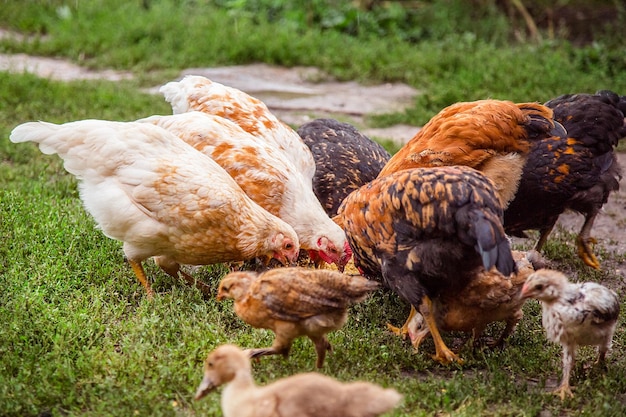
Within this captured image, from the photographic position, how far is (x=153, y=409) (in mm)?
4438

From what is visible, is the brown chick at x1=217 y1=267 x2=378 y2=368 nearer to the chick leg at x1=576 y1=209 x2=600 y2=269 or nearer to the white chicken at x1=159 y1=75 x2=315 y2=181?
the white chicken at x1=159 y1=75 x2=315 y2=181

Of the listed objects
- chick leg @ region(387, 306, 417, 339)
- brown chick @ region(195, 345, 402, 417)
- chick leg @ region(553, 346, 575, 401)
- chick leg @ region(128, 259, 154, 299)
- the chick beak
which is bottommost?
chick leg @ region(387, 306, 417, 339)

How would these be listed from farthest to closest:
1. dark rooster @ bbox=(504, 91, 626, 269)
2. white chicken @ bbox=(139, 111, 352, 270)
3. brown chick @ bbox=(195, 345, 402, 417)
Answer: dark rooster @ bbox=(504, 91, 626, 269)
white chicken @ bbox=(139, 111, 352, 270)
brown chick @ bbox=(195, 345, 402, 417)

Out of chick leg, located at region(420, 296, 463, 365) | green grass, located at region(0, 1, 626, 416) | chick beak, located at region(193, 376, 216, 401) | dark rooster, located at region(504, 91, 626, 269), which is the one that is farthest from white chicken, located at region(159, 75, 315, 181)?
chick beak, located at region(193, 376, 216, 401)

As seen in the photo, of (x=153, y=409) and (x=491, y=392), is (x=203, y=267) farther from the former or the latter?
(x=491, y=392)

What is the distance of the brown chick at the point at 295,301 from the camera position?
475 cm

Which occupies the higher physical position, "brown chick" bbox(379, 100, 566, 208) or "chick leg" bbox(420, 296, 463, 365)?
"brown chick" bbox(379, 100, 566, 208)

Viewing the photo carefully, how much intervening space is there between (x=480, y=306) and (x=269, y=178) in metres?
2.03

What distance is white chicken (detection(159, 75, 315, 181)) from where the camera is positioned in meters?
7.08

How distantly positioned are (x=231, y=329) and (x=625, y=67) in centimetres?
862

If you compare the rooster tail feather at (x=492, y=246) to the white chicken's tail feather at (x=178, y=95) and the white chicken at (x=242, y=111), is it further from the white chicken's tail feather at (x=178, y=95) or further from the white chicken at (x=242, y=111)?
the white chicken's tail feather at (x=178, y=95)

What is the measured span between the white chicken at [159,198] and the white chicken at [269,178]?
0.98 feet

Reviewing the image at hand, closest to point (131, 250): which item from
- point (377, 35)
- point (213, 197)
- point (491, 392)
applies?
point (213, 197)

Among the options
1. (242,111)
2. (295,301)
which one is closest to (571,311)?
(295,301)
